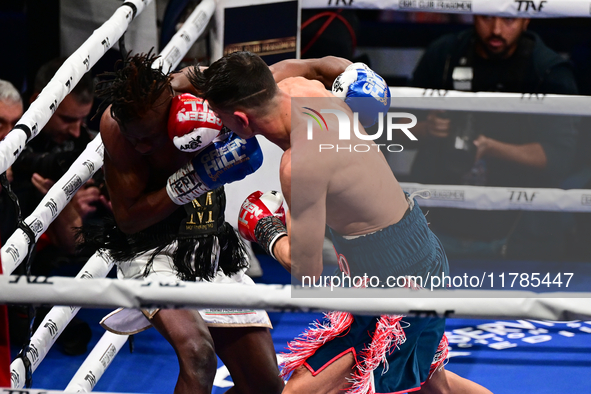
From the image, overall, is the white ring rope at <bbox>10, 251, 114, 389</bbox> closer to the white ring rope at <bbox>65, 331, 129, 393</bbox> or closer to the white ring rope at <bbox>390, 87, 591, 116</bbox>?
the white ring rope at <bbox>65, 331, 129, 393</bbox>

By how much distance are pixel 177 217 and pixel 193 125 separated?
1.28ft

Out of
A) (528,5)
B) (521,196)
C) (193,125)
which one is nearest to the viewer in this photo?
(193,125)

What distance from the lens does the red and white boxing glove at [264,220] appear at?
1.57 meters

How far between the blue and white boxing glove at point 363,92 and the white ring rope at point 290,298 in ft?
2.42

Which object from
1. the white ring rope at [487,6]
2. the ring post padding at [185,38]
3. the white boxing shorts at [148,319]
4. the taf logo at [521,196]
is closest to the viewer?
the white boxing shorts at [148,319]

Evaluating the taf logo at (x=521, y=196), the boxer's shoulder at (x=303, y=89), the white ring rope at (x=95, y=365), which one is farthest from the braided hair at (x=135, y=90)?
the taf logo at (x=521, y=196)

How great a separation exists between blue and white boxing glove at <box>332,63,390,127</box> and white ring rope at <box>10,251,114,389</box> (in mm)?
915

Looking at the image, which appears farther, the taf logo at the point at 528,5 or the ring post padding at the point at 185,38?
the taf logo at the point at 528,5

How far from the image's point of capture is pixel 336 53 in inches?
133

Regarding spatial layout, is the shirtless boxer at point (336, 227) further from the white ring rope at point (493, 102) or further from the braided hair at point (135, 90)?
the white ring rope at point (493, 102)

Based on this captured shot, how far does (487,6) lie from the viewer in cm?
263

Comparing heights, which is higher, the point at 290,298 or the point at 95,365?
the point at 290,298

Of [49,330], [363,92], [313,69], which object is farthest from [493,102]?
[49,330]

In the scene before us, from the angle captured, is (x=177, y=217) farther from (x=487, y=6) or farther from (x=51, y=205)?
(x=487, y=6)
